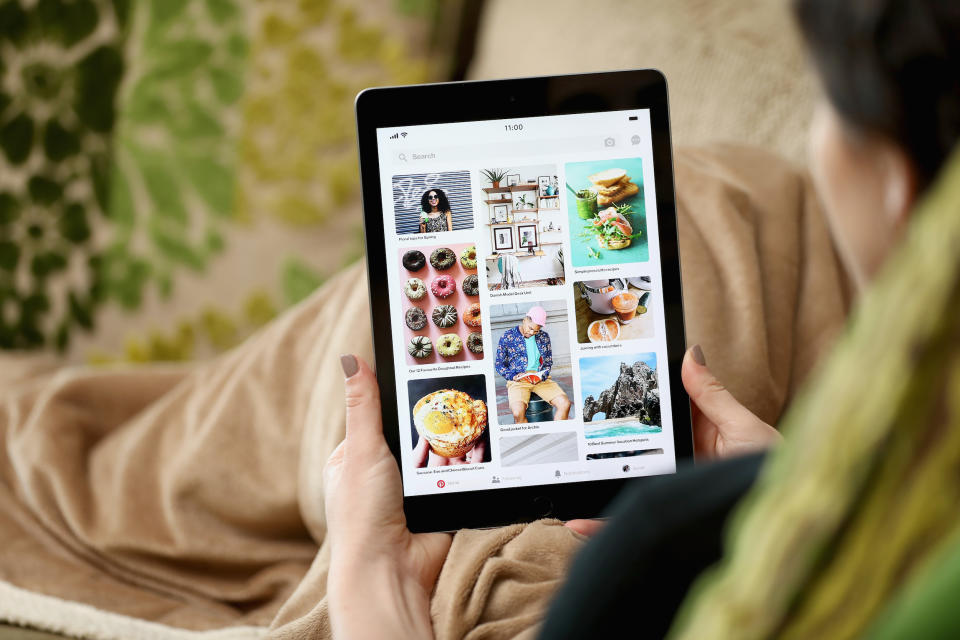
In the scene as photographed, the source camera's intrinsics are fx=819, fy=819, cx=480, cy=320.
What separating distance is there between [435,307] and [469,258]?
0.05 metres

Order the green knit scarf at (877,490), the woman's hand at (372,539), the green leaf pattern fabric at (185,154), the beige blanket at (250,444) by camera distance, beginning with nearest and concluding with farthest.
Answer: the green knit scarf at (877,490) < the woman's hand at (372,539) < the beige blanket at (250,444) < the green leaf pattern fabric at (185,154)

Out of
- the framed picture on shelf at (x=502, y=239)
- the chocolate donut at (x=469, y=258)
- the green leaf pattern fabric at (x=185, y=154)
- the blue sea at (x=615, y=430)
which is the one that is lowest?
the blue sea at (x=615, y=430)

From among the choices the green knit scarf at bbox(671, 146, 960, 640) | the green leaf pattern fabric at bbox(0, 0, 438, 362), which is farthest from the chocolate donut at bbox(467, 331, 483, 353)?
the green leaf pattern fabric at bbox(0, 0, 438, 362)

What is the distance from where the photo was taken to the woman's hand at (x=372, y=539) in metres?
0.56

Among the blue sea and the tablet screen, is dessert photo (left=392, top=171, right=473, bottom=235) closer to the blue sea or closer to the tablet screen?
the tablet screen

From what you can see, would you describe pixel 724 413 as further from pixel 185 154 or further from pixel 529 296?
pixel 185 154

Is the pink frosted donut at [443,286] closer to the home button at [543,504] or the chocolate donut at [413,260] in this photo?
the chocolate donut at [413,260]

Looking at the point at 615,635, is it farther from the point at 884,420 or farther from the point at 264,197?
the point at 264,197

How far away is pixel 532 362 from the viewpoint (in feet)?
2.12

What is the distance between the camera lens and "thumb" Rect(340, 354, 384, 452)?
622mm

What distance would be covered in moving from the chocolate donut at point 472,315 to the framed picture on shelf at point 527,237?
0.19ft

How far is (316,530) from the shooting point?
2.83 ft

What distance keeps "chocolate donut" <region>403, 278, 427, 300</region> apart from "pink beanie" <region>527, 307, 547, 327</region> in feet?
0.28

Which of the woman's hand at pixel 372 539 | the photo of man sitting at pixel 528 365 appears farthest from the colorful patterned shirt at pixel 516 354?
the woman's hand at pixel 372 539
